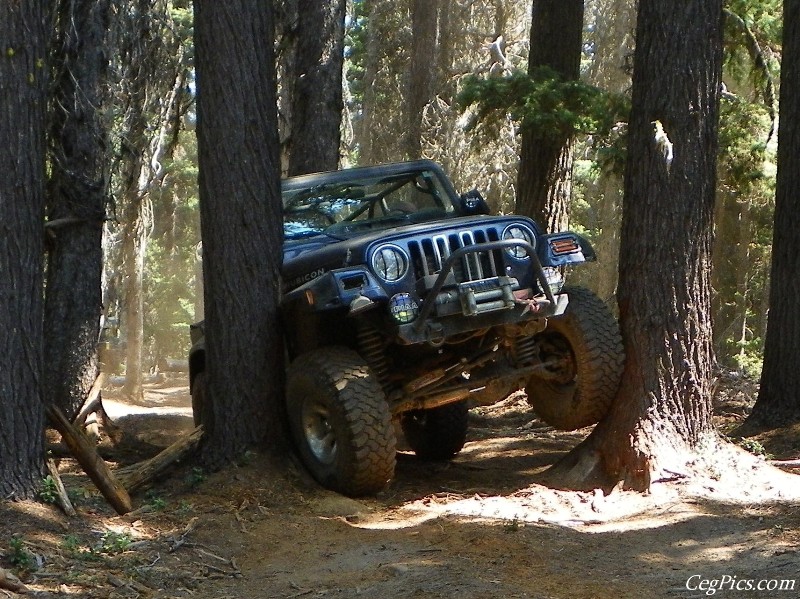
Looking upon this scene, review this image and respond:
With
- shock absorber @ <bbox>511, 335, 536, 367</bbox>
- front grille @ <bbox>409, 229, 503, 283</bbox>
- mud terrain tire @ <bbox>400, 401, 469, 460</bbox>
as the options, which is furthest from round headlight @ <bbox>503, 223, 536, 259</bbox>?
mud terrain tire @ <bbox>400, 401, 469, 460</bbox>

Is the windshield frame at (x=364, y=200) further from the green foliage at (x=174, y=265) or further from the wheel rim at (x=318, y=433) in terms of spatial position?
the green foliage at (x=174, y=265)

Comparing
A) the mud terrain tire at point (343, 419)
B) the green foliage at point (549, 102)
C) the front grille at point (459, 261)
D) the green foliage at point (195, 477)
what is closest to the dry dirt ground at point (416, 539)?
the green foliage at point (195, 477)

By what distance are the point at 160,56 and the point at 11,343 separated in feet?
22.3

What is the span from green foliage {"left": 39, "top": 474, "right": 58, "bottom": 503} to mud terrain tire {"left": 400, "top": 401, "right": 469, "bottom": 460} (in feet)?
11.8

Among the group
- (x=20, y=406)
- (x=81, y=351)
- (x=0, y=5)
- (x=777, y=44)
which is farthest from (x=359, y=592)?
(x=777, y=44)

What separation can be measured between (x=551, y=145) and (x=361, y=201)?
366cm

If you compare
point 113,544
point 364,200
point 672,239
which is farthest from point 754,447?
point 113,544

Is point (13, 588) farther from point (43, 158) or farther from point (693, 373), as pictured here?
point (693, 373)

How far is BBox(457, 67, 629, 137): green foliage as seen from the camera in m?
10.7

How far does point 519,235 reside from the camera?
768 centimetres

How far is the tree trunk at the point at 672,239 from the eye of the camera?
291 inches

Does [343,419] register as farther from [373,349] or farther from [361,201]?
[361,201]

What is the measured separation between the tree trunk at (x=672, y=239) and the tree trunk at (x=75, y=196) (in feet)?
19.1

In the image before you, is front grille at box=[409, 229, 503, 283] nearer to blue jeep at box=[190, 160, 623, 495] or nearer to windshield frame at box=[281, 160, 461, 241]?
blue jeep at box=[190, 160, 623, 495]
